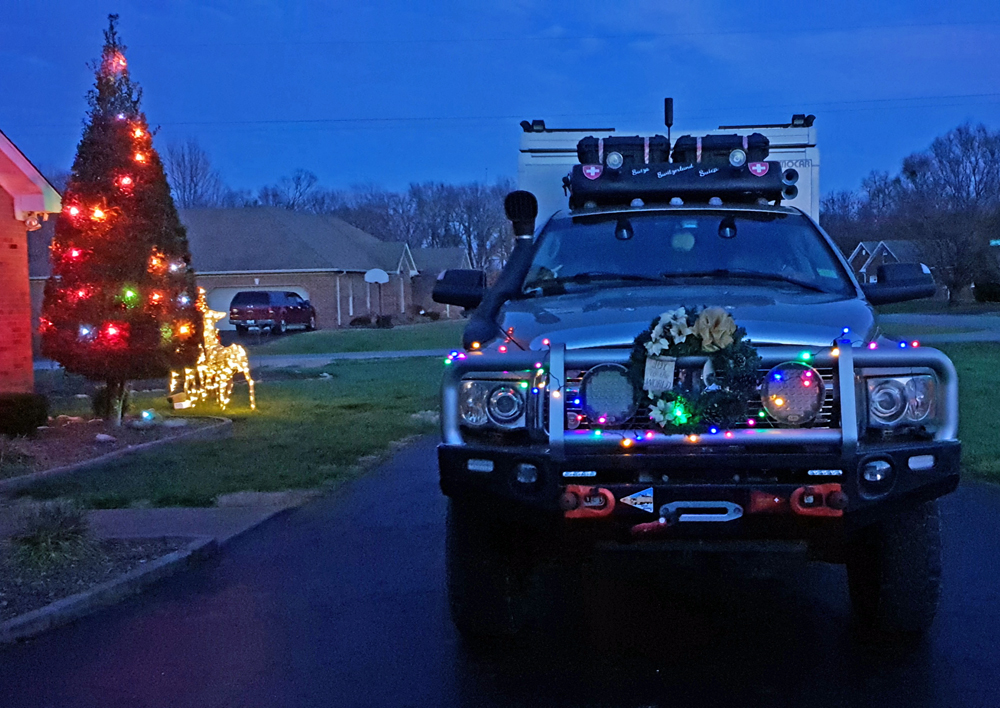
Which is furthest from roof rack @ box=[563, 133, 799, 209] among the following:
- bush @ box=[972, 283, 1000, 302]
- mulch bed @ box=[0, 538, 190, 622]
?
bush @ box=[972, 283, 1000, 302]

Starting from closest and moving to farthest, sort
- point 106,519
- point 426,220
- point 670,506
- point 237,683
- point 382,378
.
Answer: point 670,506, point 237,683, point 106,519, point 382,378, point 426,220

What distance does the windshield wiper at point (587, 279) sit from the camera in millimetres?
5391

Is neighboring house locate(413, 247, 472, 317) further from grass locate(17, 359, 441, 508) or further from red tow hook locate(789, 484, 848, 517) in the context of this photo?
red tow hook locate(789, 484, 848, 517)

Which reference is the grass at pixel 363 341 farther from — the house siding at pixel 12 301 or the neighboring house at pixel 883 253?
the neighboring house at pixel 883 253

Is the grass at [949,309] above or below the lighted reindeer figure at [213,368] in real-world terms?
above

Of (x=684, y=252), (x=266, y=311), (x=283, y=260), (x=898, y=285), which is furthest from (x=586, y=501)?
(x=283, y=260)

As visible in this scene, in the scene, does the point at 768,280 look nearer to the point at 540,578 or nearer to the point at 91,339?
the point at 540,578

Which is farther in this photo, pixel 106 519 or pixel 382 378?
pixel 382 378

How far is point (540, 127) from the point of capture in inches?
402

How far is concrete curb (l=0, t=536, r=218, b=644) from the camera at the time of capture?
514 cm

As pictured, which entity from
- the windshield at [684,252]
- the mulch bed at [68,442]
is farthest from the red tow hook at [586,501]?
the mulch bed at [68,442]

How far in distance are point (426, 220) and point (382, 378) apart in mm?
64751

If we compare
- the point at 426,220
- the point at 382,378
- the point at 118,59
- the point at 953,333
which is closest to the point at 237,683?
the point at 118,59

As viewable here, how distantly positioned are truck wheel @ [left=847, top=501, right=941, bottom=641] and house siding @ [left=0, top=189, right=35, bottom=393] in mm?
10484
